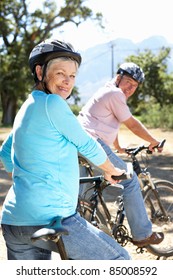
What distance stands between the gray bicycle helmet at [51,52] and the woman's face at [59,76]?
0.09 ft

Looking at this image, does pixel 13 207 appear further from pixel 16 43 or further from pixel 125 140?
pixel 16 43

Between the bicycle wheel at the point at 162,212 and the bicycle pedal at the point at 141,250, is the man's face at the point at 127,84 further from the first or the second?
the bicycle pedal at the point at 141,250

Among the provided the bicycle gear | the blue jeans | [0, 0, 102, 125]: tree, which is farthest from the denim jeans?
[0, 0, 102, 125]: tree

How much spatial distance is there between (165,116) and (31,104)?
2023 centimetres

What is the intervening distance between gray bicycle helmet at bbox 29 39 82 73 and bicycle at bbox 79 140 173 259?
6.44ft

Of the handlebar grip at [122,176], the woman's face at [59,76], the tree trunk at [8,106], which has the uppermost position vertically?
the woman's face at [59,76]

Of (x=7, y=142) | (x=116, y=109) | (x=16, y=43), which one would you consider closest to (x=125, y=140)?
(x=116, y=109)

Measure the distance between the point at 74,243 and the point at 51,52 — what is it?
93 centimetres

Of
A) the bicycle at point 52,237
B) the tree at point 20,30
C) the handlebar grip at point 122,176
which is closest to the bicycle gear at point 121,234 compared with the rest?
the handlebar grip at point 122,176

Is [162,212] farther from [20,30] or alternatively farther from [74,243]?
[20,30]

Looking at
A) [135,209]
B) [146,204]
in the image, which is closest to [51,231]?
[135,209]

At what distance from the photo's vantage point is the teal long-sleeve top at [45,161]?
7.87ft

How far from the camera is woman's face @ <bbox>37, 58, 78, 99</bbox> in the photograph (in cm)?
255
